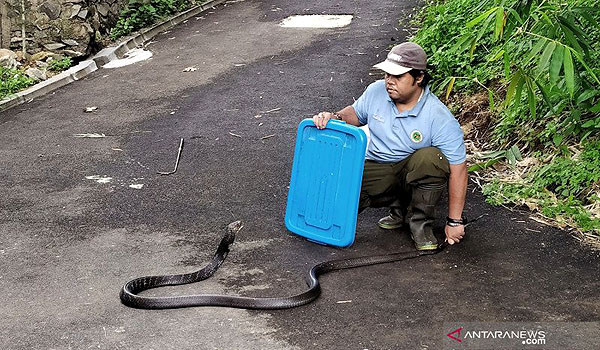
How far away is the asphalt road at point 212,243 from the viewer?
15.5ft

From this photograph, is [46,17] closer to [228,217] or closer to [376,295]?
[228,217]

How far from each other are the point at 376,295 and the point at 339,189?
93cm

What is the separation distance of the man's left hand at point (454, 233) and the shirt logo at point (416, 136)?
65cm

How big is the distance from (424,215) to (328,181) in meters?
0.73

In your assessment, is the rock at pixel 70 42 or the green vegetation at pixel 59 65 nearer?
the green vegetation at pixel 59 65

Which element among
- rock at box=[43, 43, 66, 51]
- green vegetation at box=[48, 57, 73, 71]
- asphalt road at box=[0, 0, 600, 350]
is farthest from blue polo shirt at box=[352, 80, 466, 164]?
rock at box=[43, 43, 66, 51]

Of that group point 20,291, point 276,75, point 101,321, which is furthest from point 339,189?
point 276,75

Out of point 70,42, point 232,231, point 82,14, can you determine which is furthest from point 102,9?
point 232,231

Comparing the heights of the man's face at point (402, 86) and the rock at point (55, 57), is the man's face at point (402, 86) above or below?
above

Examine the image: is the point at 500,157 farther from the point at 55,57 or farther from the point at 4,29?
the point at 4,29

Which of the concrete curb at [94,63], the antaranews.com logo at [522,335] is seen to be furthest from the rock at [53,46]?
the antaranews.com logo at [522,335]

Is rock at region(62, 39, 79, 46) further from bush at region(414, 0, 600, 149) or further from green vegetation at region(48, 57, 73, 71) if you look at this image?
bush at region(414, 0, 600, 149)

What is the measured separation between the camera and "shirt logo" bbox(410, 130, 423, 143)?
5719 mm

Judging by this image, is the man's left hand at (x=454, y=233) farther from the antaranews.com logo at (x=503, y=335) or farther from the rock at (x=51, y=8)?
the rock at (x=51, y=8)
